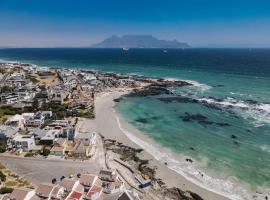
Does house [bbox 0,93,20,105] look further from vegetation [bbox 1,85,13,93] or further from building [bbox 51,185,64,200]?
building [bbox 51,185,64,200]

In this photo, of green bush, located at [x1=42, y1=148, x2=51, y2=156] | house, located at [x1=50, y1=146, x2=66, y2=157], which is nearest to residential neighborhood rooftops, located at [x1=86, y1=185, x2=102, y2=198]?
house, located at [x1=50, y1=146, x2=66, y2=157]

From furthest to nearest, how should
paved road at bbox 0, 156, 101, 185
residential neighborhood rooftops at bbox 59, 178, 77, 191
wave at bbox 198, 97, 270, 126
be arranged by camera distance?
wave at bbox 198, 97, 270, 126 < paved road at bbox 0, 156, 101, 185 < residential neighborhood rooftops at bbox 59, 178, 77, 191

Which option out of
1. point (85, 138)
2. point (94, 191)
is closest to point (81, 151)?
point (85, 138)

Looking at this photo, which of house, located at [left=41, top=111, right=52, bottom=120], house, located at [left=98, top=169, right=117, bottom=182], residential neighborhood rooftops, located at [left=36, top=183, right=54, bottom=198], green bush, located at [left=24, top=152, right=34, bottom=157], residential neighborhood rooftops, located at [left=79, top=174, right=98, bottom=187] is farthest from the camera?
house, located at [left=41, top=111, right=52, bottom=120]

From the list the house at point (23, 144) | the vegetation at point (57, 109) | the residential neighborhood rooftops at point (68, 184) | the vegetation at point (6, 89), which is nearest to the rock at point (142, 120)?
the vegetation at point (57, 109)

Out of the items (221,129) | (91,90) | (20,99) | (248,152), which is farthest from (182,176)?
(91,90)

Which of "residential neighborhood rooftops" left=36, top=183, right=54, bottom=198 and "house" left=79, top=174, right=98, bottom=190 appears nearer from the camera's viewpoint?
"residential neighborhood rooftops" left=36, top=183, right=54, bottom=198

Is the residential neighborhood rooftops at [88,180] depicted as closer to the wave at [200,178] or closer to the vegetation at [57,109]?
the wave at [200,178]
